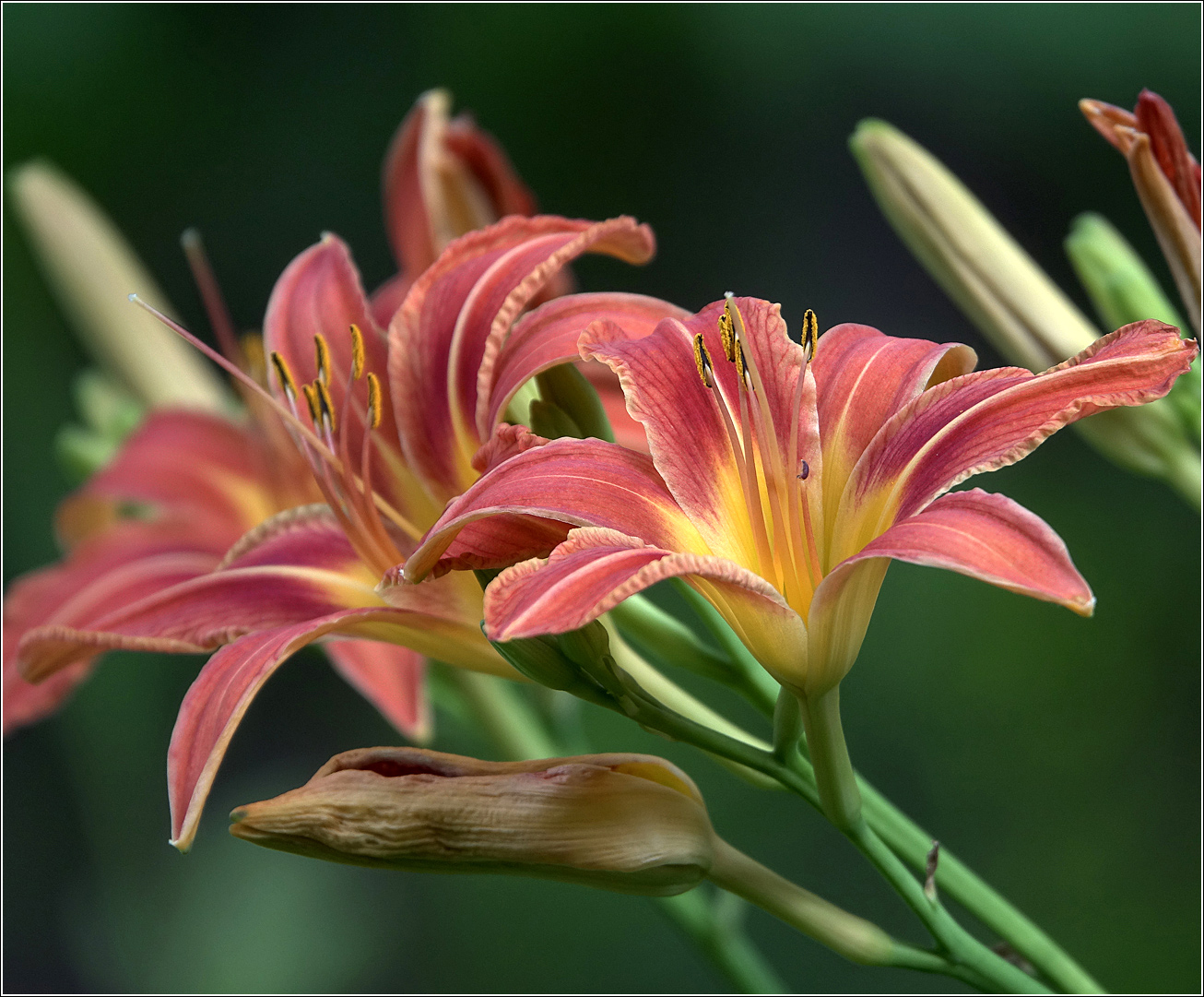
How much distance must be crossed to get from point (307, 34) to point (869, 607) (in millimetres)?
1611

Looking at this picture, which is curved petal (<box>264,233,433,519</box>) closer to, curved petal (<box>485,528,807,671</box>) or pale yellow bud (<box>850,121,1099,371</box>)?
curved petal (<box>485,528,807,671</box>)

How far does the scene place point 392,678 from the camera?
66 cm

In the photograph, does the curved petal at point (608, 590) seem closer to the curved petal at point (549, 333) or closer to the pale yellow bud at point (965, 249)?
the curved petal at point (549, 333)

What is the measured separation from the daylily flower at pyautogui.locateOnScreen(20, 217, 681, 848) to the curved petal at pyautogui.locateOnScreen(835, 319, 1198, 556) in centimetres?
12

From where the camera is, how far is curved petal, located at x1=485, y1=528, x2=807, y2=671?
31 cm

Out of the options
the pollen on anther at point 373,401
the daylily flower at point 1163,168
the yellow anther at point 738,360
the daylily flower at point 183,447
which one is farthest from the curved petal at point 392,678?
the daylily flower at point 1163,168

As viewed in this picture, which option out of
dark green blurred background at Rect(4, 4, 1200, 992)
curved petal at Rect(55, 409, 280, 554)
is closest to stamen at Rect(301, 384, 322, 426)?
curved petal at Rect(55, 409, 280, 554)

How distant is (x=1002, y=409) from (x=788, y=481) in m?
0.08

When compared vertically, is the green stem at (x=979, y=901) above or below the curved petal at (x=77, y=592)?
below

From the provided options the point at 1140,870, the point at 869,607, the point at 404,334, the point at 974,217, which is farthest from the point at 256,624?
the point at 1140,870

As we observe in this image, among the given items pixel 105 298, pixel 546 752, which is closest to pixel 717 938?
pixel 546 752

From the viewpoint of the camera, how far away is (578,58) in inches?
66.8

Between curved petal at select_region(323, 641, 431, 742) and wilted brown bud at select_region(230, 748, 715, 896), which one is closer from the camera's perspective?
wilted brown bud at select_region(230, 748, 715, 896)

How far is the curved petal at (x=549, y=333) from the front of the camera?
43 cm
